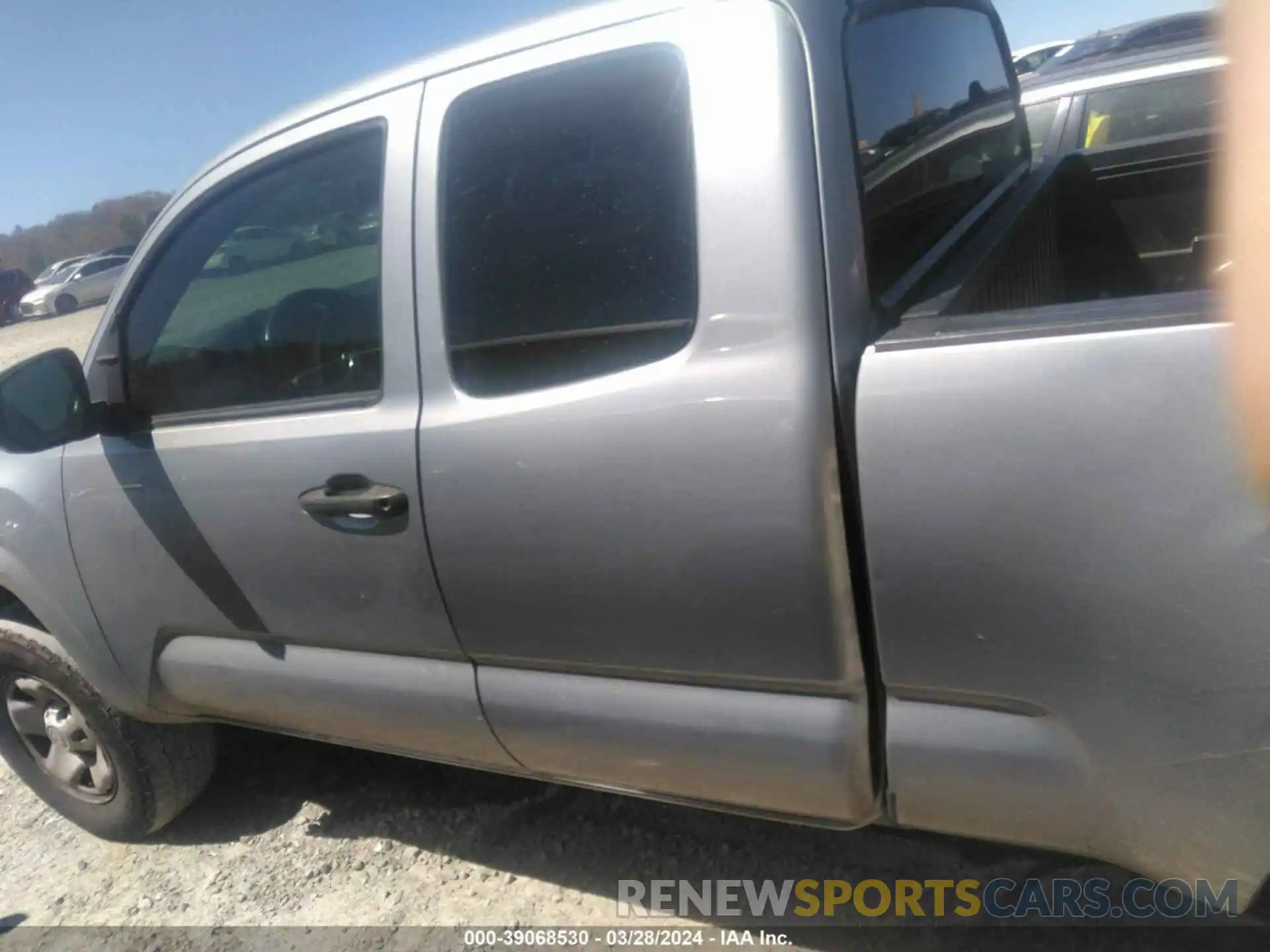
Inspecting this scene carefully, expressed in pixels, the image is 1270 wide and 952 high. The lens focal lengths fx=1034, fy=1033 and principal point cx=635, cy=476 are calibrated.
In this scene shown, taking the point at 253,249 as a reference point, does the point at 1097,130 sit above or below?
below

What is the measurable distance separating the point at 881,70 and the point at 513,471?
3.45 feet

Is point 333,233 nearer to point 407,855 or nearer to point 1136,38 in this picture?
point 407,855

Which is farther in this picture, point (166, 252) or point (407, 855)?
point (407, 855)

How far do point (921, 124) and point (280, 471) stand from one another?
1.56 metres

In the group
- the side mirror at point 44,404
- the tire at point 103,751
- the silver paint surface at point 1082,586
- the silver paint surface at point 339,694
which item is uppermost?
the side mirror at point 44,404

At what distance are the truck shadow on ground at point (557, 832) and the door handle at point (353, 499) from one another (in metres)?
1.17

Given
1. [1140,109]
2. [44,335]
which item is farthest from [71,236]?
[1140,109]

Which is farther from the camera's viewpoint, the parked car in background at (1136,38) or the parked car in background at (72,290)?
the parked car in background at (72,290)

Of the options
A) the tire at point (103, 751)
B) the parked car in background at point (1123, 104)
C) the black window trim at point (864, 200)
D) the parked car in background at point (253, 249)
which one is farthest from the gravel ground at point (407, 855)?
the parked car in background at point (1123, 104)

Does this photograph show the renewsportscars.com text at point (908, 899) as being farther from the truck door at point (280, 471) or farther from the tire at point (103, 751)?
the tire at point (103, 751)

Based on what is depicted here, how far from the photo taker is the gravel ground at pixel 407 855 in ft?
8.43

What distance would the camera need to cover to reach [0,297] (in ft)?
94.0

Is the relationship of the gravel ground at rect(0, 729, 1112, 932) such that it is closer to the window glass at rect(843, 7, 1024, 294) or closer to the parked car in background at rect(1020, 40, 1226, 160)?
the window glass at rect(843, 7, 1024, 294)

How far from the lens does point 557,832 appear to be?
112 inches
